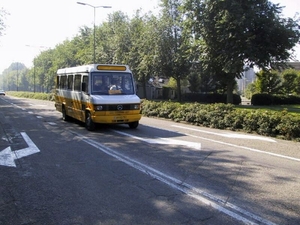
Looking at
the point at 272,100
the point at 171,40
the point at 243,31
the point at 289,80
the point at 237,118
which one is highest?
the point at 171,40

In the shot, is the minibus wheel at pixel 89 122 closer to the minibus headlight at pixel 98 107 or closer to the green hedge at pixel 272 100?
the minibus headlight at pixel 98 107

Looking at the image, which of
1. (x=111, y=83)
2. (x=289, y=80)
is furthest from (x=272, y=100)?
(x=111, y=83)

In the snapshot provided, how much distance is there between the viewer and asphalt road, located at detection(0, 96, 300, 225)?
4.26 m

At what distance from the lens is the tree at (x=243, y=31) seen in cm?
2352

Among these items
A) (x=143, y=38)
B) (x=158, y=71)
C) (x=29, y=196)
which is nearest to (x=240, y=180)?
(x=29, y=196)

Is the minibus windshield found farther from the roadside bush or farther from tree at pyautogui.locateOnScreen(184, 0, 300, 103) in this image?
the roadside bush

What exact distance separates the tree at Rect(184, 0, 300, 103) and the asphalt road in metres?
15.4

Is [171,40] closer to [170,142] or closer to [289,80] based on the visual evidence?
[289,80]

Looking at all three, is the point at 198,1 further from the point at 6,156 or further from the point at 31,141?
the point at 6,156

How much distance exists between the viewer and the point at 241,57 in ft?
80.5

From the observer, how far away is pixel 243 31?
23.7m

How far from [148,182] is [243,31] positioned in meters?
20.7

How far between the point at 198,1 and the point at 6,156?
72.8 feet

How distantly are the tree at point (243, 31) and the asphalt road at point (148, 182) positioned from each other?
15382mm
